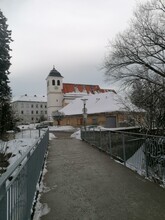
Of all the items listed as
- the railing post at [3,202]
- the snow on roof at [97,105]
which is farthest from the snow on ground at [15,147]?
the snow on roof at [97,105]

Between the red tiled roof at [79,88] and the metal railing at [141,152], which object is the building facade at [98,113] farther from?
the red tiled roof at [79,88]

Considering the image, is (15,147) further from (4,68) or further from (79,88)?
(79,88)

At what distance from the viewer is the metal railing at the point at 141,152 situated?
643 centimetres

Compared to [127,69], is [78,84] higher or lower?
higher

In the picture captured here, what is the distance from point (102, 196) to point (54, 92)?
69547 mm

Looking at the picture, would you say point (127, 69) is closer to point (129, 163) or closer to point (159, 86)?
point (159, 86)

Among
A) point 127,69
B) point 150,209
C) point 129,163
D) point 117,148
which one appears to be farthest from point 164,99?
point 150,209

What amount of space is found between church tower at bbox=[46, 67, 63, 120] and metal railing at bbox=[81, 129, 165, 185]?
6231cm

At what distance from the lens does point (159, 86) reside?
51.4 ft

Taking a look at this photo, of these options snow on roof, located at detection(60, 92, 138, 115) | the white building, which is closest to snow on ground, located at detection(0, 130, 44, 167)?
snow on roof, located at detection(60, 92, 138, 115)

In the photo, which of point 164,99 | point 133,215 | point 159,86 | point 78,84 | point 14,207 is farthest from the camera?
point 78,84

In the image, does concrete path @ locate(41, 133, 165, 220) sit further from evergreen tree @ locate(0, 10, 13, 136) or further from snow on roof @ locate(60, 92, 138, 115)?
snow on roof @ locate(60, 92, 138, 115)

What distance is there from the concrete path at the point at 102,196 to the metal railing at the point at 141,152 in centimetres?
42

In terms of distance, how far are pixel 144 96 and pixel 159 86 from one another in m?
1.17
